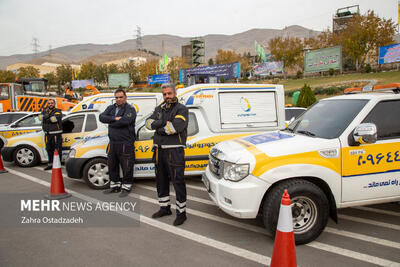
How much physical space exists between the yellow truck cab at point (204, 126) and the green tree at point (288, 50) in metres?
42.9

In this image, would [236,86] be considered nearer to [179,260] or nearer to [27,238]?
[179,260]

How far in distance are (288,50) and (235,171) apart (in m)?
46.8

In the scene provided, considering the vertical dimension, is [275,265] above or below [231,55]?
below

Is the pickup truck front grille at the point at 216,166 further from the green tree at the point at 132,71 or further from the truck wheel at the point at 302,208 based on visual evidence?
the green tree at the point at 132,71

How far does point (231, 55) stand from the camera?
225 feet

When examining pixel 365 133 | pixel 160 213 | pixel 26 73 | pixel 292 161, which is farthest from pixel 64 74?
pixel 365 133

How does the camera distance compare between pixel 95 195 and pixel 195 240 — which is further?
pixel 95 195

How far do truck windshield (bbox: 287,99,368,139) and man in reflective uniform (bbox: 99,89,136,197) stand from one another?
9.55 feet

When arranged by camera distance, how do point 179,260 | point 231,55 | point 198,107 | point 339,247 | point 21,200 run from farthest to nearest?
point 231,55
point 198,107
point 21,200
point 339,247
point 179,260

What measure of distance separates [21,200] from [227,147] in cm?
402

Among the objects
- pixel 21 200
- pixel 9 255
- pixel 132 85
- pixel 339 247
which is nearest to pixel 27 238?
pixel 9 255

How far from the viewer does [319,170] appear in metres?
3.37

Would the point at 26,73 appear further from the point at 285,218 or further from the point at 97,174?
the point at 285,218

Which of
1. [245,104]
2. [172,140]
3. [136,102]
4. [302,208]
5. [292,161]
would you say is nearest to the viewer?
[292,161]
